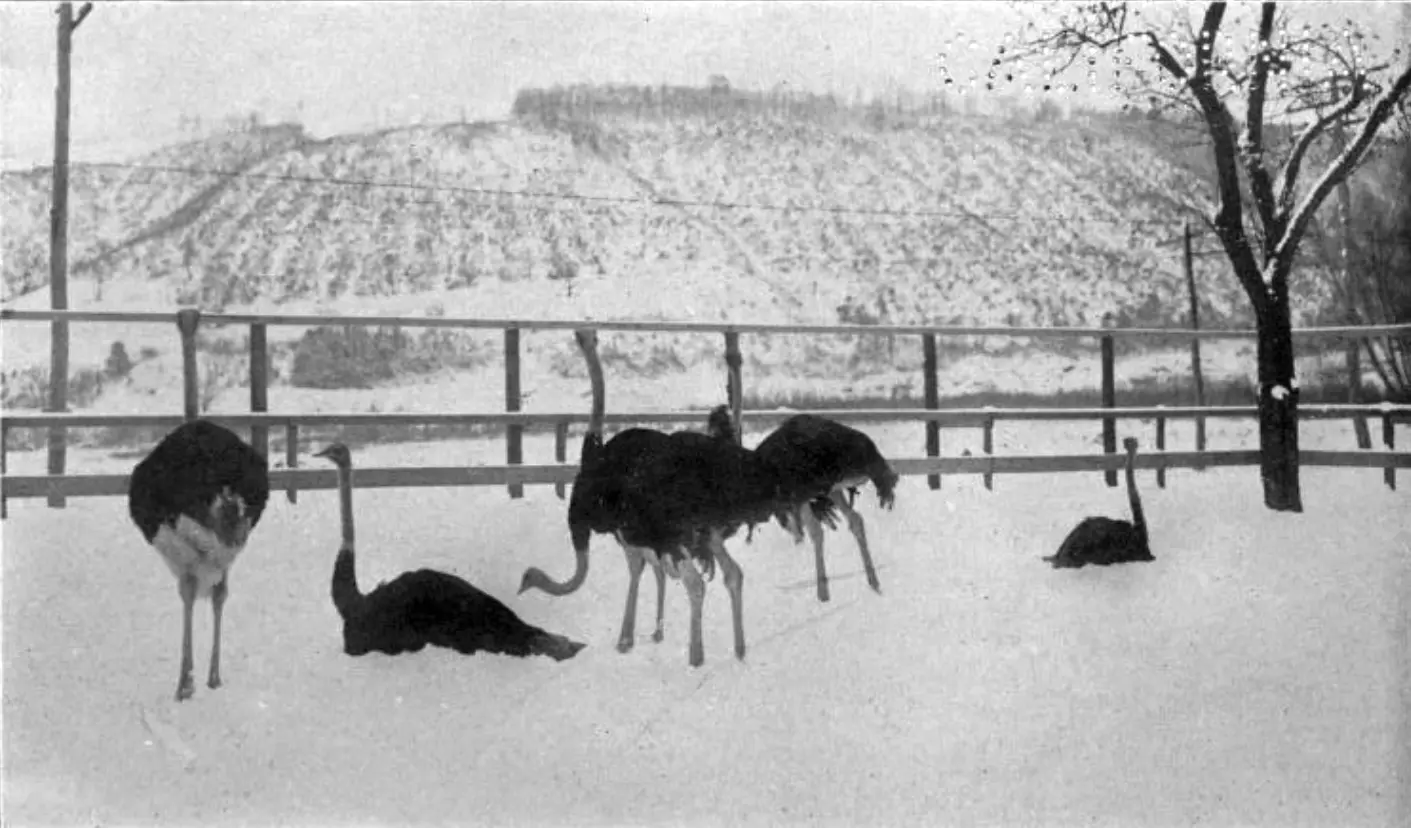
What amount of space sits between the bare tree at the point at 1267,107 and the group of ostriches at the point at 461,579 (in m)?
3.08

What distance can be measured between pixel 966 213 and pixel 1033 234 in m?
0.31

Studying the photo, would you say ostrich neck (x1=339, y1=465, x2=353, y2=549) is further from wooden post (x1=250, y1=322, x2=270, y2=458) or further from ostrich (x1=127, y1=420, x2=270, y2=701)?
wooden post (x1=250, y1=322, x2=270, y2=458)

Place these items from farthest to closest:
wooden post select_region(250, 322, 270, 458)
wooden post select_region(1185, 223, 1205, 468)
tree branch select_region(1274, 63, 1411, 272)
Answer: wooden post select_region(1185, 223, 1205, 468)
tree branch select_region(1274, 63, 1411, 272)
wooden post select_region(250, 322, 270, 458)

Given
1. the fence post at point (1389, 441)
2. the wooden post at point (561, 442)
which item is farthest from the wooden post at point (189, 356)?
the fence post at point (1389, 441)

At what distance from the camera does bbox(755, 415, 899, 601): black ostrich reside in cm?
402

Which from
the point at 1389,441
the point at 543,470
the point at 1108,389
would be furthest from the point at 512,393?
the point at 1389,441

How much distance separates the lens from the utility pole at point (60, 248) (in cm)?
359

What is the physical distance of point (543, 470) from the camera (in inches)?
179

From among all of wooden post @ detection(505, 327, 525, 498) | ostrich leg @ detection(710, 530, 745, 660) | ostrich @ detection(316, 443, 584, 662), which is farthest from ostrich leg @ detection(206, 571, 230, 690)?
wooden post @ detection(505, 327, 525, 498)

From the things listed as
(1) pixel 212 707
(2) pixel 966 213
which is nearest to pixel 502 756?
(1) pixel 212 707

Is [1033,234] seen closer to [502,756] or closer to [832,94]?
[832,94]

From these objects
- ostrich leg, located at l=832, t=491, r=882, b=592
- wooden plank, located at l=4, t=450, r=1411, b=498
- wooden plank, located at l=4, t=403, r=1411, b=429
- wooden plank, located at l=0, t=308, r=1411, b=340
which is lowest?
ostrich leg, located at l=832, t=491, r=882, b=592

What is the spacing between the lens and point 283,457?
14.8ft

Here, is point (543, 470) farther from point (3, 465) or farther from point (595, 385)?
point (3, 465)
